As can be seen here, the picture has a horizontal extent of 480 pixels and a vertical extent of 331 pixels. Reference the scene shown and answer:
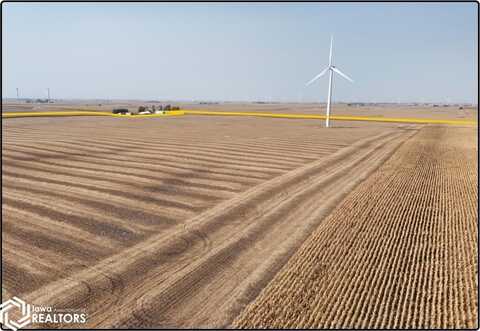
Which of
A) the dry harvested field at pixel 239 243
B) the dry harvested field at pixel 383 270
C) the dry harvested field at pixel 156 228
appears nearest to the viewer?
the dry harvested field at pixel 383 270

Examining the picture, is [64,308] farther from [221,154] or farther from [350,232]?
[221,154]

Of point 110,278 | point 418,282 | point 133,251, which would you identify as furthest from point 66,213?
point 418,282

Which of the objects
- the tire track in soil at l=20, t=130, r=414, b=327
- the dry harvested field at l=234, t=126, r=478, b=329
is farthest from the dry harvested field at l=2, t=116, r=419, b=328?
the dry harvested field at l=234, t=126, r=478, b=329

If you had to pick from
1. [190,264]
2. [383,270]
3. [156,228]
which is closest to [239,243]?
[190,264]

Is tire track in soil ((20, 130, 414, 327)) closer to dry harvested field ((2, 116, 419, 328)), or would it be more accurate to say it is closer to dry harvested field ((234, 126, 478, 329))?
dry harvested field ((2, 116, 419, 328))

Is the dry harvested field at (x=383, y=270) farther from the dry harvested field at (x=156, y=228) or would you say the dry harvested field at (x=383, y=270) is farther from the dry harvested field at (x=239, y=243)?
the dry harvested field at (x=156, y=228)

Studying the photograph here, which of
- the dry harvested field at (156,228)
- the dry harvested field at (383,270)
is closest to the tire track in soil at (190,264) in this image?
the dry harvested field at (156,228)
